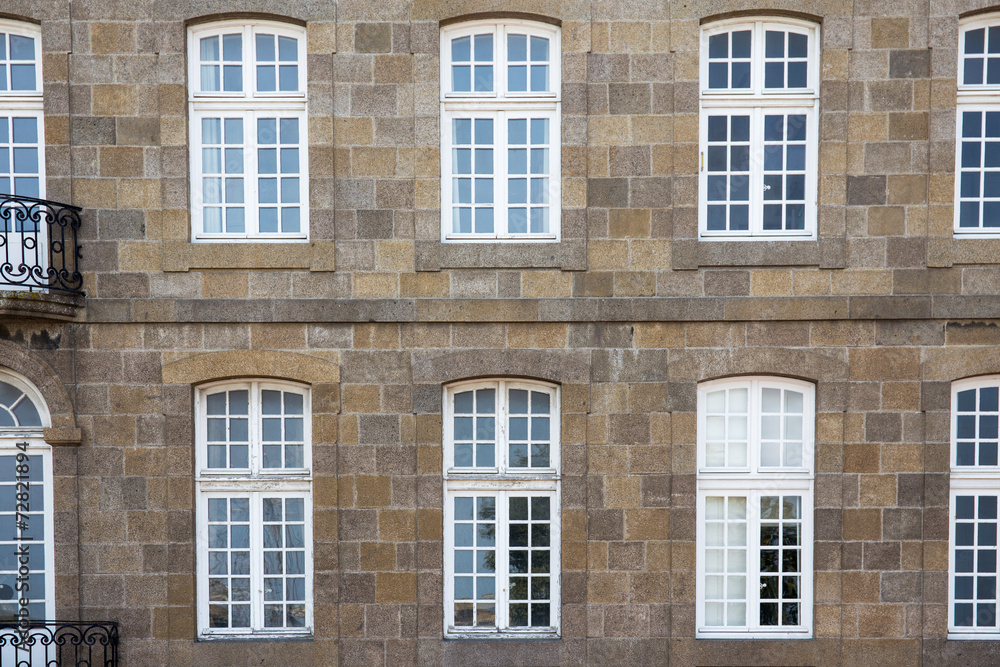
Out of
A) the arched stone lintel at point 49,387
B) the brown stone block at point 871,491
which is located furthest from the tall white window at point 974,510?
the arched stone lintel at point 49,387

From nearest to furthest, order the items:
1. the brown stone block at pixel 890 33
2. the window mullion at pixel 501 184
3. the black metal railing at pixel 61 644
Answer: the black metal railing at pixel 61 644, the brown stone block at pixel 890 33, the window mullion at pixel 501 184

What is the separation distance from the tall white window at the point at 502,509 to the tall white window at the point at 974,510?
14.1 ft

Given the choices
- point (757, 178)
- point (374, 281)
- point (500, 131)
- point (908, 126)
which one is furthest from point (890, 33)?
point (374, 281)

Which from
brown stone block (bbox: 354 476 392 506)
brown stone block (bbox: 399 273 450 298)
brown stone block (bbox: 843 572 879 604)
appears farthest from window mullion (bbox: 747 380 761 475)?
brown stone block (bbox: 354 476 392 506)

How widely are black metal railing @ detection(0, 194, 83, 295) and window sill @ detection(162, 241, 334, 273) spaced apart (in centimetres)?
97

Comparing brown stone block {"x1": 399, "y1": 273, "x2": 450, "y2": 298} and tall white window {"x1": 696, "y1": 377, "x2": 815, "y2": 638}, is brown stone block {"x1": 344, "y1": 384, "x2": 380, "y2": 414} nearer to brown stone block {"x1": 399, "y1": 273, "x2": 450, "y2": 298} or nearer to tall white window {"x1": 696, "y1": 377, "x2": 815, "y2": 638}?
brown stone block {"x1": 399, "y1": 273, "x2": 450, "y2": 298}

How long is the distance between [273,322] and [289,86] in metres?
2.54

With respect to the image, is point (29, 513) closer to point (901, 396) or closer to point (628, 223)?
point (628, 223)

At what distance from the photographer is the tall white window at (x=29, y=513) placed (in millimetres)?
8430

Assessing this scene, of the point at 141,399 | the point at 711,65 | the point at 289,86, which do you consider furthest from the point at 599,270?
the point at 141,399

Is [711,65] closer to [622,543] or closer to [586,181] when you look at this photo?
[586,181]

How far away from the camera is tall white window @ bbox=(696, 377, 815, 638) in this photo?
8477 mm

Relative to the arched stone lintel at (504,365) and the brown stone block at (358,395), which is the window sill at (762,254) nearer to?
the arched stone lintel at (504,365)

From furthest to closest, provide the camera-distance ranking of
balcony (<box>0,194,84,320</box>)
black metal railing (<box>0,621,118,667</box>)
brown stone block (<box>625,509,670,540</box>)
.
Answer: brown stone block (<box>625,509,670,540</box>) → black metal railing (<box>0,621,118,667</box>) → balcony (<box>0,194,84,320</box>)
